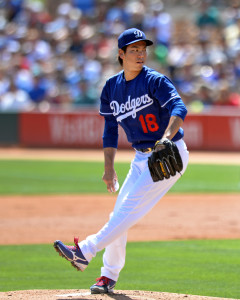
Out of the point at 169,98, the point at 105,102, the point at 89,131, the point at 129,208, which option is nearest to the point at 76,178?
the point at 89,131

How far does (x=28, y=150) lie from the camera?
1831 centimetres

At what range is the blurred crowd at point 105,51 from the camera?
17984 millimetres

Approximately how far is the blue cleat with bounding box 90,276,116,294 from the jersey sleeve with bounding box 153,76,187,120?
4.77ft

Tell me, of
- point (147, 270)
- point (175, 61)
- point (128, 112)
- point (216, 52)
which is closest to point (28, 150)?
point (175, 61)

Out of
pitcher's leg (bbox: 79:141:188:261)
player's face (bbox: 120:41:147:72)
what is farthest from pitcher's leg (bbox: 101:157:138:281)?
player's face (bbox: 120:41:147:72)

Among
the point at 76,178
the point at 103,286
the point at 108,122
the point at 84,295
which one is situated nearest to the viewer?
the point at 84,295

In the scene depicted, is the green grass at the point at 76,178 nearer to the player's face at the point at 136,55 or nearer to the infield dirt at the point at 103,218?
the infield dirt at the point at 103,218

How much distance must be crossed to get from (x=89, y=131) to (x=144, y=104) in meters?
13.6

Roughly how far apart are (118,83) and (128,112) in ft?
0.94

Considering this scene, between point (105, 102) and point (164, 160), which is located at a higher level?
point (105, 102)

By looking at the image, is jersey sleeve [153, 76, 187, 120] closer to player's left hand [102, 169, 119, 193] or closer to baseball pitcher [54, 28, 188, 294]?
baseball pitcher [54, 28, 188, 294]

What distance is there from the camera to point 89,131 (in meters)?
18.3

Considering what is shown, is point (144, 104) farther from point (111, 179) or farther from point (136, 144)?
point (111, 179)

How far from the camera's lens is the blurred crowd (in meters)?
18.0
